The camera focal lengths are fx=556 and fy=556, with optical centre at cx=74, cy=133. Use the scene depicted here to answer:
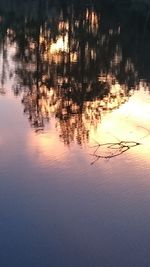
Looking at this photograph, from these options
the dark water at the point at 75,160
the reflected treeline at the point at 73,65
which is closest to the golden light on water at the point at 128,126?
the dark water at the point at 75,160

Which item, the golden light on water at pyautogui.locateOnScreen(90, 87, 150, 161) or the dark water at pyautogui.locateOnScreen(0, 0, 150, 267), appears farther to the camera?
the golden light on water at pyautogui.locateOnScreen(90, 87, 150, 161)

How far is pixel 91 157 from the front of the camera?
11.0 metres

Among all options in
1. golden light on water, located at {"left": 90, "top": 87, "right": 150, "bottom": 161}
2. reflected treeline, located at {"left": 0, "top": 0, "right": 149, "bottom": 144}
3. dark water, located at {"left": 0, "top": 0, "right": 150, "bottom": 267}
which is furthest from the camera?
reflected treeline, located at {"left": 0, "top": 0, "right": 149, "bottom": 144}

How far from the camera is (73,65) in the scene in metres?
22.0

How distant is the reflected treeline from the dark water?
6 cm

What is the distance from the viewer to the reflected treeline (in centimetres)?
1457

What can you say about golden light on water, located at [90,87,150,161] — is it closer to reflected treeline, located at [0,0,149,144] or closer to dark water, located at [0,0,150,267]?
dark water, located at [0,0,150,267]

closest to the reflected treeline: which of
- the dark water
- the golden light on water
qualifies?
the dark water

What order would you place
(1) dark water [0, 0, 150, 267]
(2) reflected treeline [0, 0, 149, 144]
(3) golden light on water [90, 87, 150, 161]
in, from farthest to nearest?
(2) reflected treeline [0, 0, 149, 144]
(3) golden light on water [90, 87, 150, 161]
(1) dark water [0, 0, 150, 267]

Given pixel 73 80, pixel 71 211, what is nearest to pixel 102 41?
pixel 73 80

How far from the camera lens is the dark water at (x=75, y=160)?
768cm

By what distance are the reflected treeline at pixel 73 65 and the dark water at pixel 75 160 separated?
59mm

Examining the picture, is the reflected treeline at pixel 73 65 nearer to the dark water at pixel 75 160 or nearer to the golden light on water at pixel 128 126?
the dark water at pixel 75 160

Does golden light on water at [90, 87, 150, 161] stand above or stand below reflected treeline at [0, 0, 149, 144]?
below
